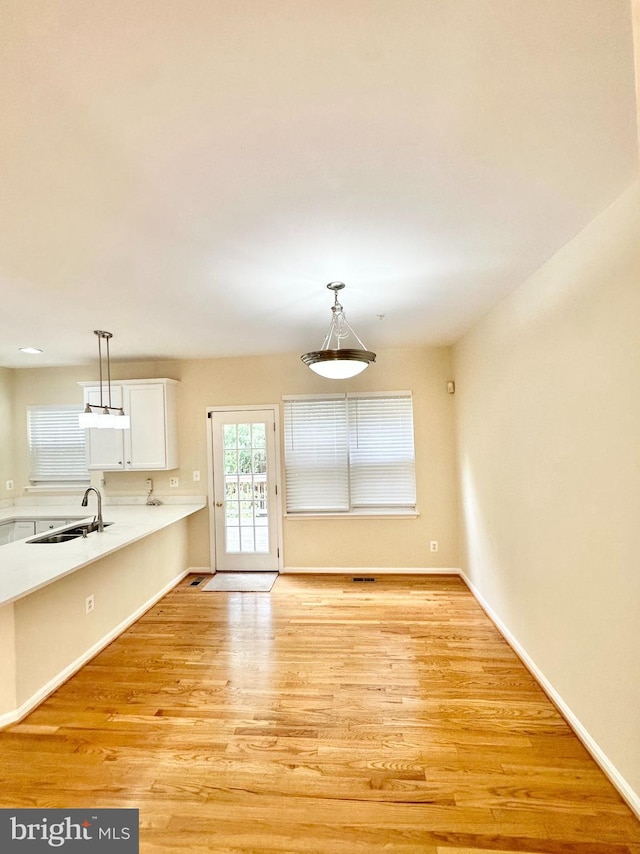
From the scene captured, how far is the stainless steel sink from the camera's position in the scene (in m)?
3.30

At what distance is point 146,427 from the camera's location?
4.54 meters

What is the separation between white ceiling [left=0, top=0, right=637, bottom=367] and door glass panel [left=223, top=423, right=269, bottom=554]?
97.9 inches

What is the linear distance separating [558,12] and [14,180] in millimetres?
1708

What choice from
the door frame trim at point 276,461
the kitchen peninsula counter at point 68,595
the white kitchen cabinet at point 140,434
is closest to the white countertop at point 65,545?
the kitchen peninsula counter at point 68,595

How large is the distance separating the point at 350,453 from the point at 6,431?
4134 mm

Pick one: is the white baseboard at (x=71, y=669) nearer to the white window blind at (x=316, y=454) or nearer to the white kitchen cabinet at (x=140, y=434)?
the white kitchen cabinet at (x=140, y=434)

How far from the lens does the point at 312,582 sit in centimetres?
446

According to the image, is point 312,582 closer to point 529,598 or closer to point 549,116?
point 529,598

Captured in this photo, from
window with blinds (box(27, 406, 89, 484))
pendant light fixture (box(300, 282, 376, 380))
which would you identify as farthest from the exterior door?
pendant light fixture (box(300, 282, 376, 380))

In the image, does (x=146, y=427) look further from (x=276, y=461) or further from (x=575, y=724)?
(x=575, y=724)

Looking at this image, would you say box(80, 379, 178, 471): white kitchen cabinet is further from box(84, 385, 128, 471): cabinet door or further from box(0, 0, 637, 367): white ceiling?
box(0, 0, 637, 367): white ceiling

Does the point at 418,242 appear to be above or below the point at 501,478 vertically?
above

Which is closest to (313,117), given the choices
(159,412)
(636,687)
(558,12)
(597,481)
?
(558,12)

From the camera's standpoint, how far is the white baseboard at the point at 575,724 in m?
1.73
